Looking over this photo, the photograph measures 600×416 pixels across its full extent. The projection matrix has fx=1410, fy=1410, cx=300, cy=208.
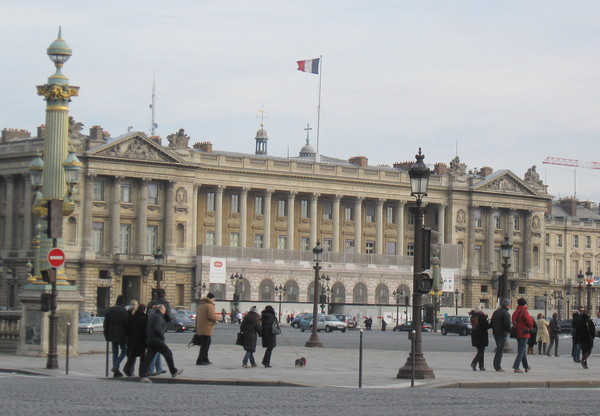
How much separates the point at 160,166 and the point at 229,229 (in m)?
10.6

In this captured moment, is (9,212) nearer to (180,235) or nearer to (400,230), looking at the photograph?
(180,235)

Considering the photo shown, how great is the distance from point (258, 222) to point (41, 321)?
9860cm

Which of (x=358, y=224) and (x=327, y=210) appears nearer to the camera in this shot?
(x=327, y=210)

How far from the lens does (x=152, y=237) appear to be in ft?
424

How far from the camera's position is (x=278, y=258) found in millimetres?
134250

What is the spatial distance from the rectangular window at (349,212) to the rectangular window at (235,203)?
42.5ft

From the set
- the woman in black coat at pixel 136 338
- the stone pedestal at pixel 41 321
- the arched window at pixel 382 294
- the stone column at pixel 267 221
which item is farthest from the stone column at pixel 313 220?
the woman in black coat at pixel 136 338

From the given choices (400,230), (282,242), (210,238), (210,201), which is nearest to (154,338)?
(210,238)

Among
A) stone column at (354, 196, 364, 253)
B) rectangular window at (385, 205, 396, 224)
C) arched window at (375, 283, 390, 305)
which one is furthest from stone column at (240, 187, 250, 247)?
rectangular window at (385, 205, 396, 224)

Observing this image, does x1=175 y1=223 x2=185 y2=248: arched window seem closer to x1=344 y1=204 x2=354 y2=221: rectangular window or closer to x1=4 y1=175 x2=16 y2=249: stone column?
x1=4 y1=175 x2=16 y2=249: stone column

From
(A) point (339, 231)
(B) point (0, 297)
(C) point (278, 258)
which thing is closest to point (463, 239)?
(A) point (339, 231)

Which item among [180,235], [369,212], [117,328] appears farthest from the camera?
[369,212]

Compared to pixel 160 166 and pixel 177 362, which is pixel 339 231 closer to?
pixel 160 166

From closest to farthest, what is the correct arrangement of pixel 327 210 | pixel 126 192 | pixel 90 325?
pixel 90 325 → pixel 126 192 → pixel 327 210
